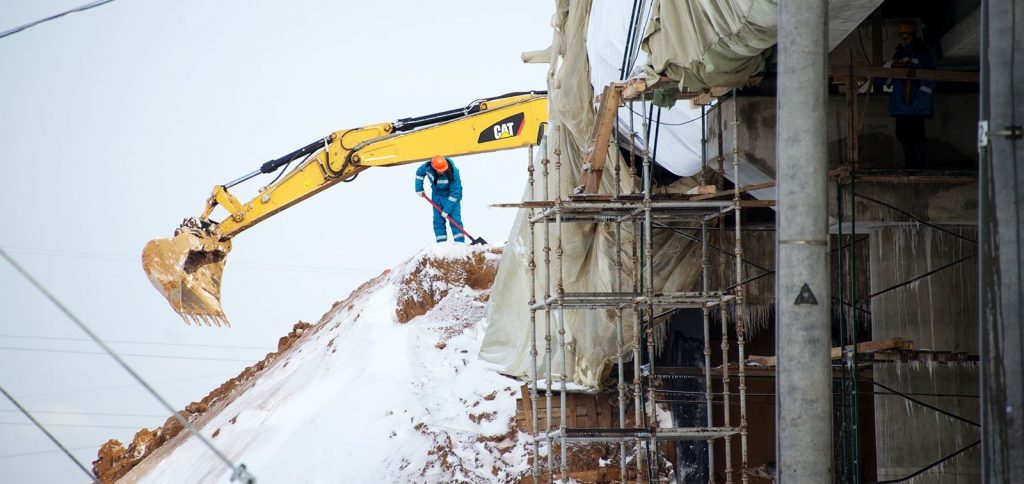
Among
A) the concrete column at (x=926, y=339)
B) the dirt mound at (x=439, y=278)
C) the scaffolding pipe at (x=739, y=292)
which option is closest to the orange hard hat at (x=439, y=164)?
the dirt mound at (x=439, y=278)

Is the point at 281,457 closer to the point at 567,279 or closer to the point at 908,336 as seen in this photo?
the point at 567,279

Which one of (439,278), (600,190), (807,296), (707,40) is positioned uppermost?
(707,40)

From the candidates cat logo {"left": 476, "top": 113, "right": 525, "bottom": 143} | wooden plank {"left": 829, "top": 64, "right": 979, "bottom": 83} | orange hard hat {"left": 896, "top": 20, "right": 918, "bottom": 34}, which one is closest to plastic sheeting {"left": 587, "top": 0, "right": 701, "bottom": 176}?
orange hard hat {"left": 896, "top": 20, "right": 918, "bottom": 34}

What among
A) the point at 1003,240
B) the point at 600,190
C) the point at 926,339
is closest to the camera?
the point at 1003,240

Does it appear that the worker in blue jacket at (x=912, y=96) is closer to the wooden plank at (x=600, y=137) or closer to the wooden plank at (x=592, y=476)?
the wooden plank at (x=600, y=137)

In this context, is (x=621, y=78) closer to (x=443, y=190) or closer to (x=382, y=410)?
(x=382, y=410)

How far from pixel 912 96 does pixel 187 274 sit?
1224 cm

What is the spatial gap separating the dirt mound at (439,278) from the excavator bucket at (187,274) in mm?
3209

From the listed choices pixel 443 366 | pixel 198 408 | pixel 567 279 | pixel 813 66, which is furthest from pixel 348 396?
pixel 813 66

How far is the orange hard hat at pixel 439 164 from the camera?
2111 cm

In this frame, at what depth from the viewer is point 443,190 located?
21.3 m

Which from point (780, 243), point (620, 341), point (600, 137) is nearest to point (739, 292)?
point (600, 137)

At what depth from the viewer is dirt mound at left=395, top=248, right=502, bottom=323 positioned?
1906 cm

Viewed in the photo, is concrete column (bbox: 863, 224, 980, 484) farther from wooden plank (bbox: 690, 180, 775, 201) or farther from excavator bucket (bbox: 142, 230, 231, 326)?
excavator bucket (bbox: 142, 230, 231, 326)
